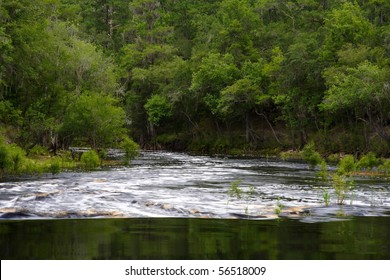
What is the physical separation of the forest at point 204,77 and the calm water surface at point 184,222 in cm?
1385

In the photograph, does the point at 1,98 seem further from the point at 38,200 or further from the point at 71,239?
the point at 71,239

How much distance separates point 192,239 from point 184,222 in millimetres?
3157

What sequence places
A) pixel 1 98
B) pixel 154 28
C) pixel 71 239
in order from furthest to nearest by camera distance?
pixel 154 28 < pixel 1 98 < pixel 71 239

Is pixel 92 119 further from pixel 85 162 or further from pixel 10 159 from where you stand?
pixel 10 159

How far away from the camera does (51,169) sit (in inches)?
1427

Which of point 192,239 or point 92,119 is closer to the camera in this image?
point 192,239

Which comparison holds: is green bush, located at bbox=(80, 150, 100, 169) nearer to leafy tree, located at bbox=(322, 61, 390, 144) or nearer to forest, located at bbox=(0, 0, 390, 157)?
forest, located at bbox=(0, 0, 390, 157)

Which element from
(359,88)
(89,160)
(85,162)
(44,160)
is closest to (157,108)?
(359,88)

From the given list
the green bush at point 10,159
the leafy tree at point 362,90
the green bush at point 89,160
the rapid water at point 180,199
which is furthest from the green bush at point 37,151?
the leafy tree at point 362,90

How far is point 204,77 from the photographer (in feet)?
253

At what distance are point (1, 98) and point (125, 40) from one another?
211 ft

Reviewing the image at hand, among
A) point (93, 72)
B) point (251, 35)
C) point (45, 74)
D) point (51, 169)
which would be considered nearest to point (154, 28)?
point (251, 35)

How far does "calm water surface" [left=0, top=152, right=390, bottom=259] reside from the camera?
12961 millimetres

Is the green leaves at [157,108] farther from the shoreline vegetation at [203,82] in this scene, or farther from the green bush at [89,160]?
the green bush at [89,160]
